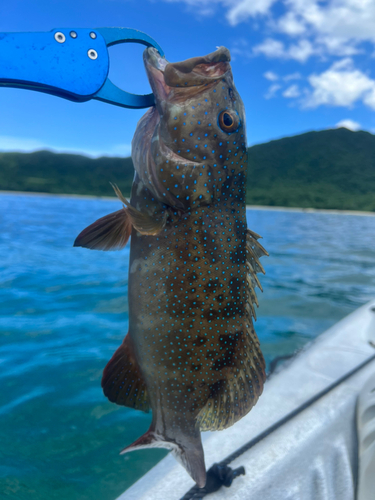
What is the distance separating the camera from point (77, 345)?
632 cm

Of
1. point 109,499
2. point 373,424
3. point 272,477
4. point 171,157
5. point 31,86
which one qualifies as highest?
point 31,86

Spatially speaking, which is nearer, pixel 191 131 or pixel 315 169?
pixel 191 131

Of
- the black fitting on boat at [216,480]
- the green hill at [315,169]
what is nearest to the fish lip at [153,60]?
the black fitting on boat at [216,480]

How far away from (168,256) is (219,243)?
231 millimetres

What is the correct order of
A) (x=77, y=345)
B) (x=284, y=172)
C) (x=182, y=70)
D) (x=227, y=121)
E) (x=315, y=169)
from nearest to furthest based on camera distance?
(x=182, y=70), (x=227, y=121), (x=77, y=345), (x=315, y=169), (x=284, y=172)

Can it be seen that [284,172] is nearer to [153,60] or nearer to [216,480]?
[216,480]

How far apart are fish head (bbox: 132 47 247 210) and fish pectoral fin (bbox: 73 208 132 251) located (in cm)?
19

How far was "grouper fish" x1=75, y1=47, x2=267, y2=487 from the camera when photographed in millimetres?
1541

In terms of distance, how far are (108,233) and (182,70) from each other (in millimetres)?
741

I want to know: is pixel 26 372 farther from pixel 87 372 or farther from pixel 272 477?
pixel 272 477

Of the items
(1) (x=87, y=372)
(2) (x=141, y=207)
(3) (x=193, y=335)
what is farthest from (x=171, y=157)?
(1) (x=87, y=372)

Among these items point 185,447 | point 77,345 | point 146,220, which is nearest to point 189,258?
point 146,220

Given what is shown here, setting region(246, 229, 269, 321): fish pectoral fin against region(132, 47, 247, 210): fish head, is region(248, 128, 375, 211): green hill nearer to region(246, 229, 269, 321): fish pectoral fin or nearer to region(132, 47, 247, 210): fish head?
region(246, 229, 269, 321): fish pectoral fin

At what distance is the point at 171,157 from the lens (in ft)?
5.10
